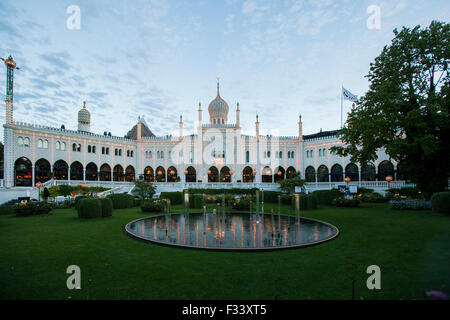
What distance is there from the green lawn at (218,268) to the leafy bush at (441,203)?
19.9 feet

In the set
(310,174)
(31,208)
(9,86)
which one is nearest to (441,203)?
(31,208)

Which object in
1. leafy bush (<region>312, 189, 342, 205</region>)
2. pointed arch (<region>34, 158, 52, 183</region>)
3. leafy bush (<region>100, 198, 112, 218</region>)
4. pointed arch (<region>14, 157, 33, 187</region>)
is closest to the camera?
leafy bush (<region>100, 198, 112, 218</region>)

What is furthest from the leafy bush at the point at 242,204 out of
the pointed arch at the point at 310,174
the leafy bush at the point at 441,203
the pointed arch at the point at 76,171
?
the pointed arch at the point at 76,171

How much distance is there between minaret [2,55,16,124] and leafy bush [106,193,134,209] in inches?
1045

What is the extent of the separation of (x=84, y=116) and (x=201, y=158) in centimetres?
2932

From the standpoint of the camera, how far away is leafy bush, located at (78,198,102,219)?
16.6m

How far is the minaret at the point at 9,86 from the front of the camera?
119 ft

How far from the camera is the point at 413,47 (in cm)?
1856

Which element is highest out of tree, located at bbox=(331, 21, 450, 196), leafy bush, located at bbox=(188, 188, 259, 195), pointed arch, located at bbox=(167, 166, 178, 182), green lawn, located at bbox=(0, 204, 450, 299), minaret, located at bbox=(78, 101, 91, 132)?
minaret, located at bbox=(78, 101, 91, 132)

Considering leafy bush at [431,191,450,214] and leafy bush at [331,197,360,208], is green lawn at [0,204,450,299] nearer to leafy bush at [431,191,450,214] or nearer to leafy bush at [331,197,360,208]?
leafy bush at [431,191,450,214]

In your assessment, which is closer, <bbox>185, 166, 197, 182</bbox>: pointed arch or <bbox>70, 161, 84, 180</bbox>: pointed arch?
<bbox>70, 161, 84, 180</bbox>: pointed arch

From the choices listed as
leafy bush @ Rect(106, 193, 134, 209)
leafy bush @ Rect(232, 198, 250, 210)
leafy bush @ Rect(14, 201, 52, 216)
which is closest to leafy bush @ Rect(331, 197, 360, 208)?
leafy bush @ Rect(232, 198, 250, 210)

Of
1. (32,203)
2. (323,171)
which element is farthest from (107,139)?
(323,171)
